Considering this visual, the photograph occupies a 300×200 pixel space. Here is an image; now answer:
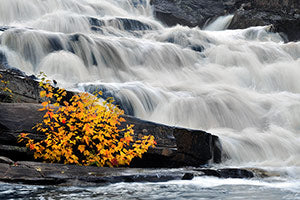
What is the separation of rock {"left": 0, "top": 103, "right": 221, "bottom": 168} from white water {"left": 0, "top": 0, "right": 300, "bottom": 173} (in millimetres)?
791

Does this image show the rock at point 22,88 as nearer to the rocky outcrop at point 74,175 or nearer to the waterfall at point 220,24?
the rocky outcrop at point 74,175

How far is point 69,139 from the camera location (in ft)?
18.4

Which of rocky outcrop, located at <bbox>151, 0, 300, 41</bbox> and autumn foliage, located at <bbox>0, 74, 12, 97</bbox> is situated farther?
rocky outcrop, located at <bbox>151, 0, 300, 41</bbox>

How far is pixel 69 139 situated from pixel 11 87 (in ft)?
4.95

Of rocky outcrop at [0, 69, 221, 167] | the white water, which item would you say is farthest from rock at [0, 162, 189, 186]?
the white water

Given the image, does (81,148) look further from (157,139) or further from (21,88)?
(21,88)

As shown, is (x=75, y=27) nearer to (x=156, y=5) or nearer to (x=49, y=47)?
(x=49, y=47)

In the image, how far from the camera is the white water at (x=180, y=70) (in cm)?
882

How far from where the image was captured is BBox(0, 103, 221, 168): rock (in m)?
5.44

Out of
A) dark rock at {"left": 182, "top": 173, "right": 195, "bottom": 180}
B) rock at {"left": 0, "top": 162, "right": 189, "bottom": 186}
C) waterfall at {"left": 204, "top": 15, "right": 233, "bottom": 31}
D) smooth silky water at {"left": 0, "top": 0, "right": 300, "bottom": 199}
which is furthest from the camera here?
waterfall at {"left": 204, "top": 15, "right": 233, "bottom": 31}

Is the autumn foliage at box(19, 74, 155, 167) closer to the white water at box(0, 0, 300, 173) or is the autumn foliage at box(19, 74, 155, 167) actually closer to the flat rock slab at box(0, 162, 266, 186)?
the flat rock slab at box(0, 162, 266, 186)

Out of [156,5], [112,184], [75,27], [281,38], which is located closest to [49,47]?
[75,27]

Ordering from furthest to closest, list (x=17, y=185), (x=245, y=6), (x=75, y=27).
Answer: (x=245, y=6), (x=75, y=27), (x=17, y=185)

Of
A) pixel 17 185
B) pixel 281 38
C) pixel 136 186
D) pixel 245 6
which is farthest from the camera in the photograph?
pixel 245 6
